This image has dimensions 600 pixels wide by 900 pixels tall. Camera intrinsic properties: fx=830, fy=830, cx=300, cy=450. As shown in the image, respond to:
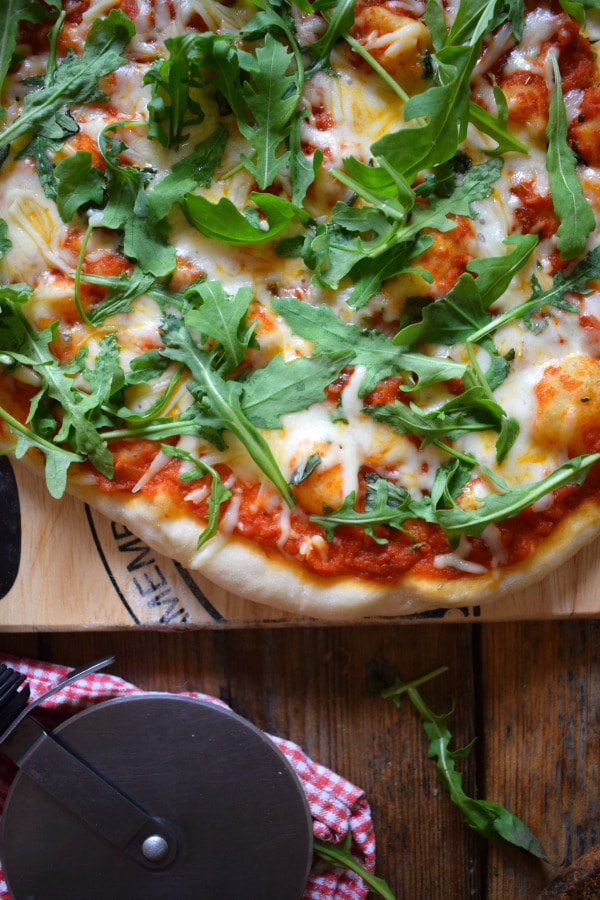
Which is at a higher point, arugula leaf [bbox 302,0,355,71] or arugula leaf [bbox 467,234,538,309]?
arugula leaf [bbox 302,0,355,71]

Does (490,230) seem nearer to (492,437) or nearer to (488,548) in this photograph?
(492,437)

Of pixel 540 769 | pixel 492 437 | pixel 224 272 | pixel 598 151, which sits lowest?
pixel 540 769

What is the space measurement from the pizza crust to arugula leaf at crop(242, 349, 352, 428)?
0.31 metres

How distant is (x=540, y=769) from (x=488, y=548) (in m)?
0.86

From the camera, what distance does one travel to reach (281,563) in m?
2.00

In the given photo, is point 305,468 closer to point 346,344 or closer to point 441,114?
point 346,344

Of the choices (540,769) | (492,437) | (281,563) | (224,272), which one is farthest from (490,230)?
(540,769)

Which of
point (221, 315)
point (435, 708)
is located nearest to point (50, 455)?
point (221, 315)

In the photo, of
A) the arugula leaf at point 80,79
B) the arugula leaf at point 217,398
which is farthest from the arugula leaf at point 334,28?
the arugula leaf at point 217,398

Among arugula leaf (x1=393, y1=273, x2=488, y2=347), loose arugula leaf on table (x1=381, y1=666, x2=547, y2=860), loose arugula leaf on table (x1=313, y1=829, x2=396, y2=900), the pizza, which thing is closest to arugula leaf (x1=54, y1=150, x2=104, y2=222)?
the pizza

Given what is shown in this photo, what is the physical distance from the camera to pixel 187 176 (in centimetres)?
203

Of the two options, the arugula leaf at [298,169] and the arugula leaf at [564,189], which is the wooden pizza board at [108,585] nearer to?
the arugula leaf at [564,189]

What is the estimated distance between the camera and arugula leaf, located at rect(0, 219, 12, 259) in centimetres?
199

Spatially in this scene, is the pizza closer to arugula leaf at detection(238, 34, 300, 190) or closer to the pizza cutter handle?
arugula leaf at detection(238, 34, 300, 190)
